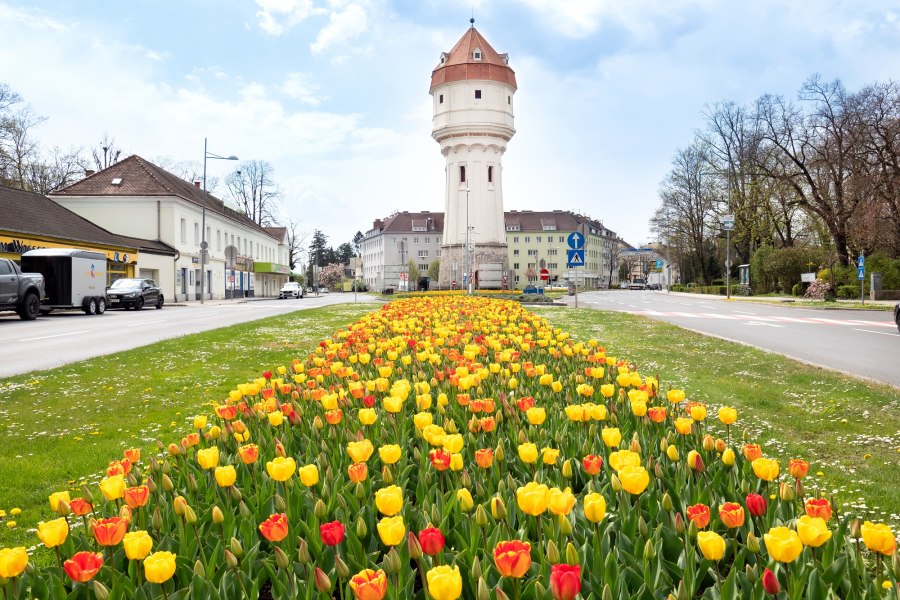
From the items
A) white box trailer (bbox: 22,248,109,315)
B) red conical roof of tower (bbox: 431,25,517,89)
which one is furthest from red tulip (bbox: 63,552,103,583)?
red conical roof of tower (bbox: 431,25,517,89)

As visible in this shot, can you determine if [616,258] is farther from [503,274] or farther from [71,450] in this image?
[71,450]

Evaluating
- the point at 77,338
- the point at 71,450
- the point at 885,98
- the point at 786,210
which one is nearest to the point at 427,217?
the point at 786,210

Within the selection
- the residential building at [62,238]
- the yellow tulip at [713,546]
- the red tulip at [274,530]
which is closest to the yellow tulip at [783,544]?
the yellow tulip at [713,546]

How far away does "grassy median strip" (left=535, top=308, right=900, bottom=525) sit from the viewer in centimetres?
465

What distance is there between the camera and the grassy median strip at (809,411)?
4.65m

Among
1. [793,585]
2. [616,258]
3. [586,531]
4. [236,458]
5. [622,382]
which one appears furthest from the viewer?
[616,258]

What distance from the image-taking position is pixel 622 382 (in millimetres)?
4285

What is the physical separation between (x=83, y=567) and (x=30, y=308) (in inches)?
1078

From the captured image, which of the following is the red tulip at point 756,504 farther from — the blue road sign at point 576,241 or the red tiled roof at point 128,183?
the red tiled roof at point 128,183

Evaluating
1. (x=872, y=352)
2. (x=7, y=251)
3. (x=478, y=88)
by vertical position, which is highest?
(x=478, y=88)

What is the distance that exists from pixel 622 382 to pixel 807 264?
54.5 m

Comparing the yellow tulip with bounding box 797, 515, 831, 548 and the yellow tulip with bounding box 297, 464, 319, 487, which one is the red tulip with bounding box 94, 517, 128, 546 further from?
the yellow tulip with bounding box 797, 515, 831, 548

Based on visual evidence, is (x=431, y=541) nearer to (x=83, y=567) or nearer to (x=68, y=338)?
(x=83, y=567)

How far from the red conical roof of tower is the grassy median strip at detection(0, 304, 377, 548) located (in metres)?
48.4
